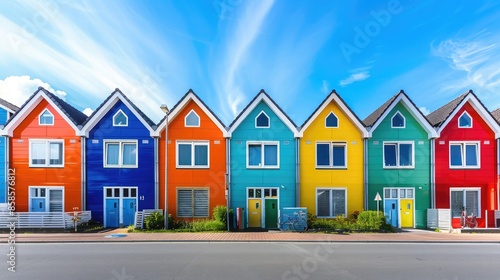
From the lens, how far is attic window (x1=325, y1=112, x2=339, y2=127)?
19.4m

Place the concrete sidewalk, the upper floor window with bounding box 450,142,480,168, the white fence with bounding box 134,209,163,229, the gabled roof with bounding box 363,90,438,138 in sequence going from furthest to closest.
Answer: the upper floor window with bounding box 450,142,480,168 → the gabled roof with bounding box 363,90,438,138 → the white fence with bounding box 134,209,163,229 → the concrete sidewalk

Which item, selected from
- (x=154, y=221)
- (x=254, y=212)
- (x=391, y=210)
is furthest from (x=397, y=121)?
(x=154, y=221)

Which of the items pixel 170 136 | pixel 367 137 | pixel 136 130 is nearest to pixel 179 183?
pixel 170 136

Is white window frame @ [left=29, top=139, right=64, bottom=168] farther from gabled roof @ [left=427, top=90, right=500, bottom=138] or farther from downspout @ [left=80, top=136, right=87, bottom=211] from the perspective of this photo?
gabled roof @ [left=427, top=90, right=500, bottom=138]

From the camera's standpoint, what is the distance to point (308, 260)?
9.80 meters

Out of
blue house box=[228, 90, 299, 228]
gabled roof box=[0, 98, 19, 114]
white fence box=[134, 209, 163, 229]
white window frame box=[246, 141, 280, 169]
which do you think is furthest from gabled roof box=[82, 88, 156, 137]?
white window frame box=[246, 141, 280, 169]

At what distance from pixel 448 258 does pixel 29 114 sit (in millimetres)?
25672

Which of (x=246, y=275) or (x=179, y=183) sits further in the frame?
(x=179, y=183)

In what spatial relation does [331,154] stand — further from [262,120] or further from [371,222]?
[262,120]

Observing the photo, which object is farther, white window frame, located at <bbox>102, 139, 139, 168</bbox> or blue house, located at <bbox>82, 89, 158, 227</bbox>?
white window frame, located at <bbox>102, 139, 139, 168</bbox>

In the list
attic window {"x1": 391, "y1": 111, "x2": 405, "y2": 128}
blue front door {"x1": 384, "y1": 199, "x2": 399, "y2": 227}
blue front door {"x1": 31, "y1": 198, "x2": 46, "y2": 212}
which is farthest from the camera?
attic window {"x1": 391, "y1": 111, "x2": 405, "y2": 128}

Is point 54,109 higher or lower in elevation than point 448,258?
higher

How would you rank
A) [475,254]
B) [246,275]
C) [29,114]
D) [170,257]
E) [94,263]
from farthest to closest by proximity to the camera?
[29,114], [475,254], [170,257], [94,263], [246,275]

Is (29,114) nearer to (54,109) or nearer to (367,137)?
(54,109)
